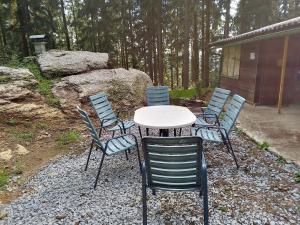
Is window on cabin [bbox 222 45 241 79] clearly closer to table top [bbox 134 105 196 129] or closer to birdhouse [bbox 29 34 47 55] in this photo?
table top [bbox 134 105 196 129]

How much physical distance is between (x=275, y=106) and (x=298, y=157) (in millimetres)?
3969

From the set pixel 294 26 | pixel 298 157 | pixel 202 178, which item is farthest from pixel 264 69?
pixel 202 178

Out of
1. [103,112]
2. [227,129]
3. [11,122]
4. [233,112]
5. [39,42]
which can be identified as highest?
[39,42]

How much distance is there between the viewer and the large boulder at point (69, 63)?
6.72m

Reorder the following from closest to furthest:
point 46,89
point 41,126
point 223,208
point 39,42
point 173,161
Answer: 1. point 173,161
2. point 223,208
3. point 41,126
4. point 46,89
5. point 39,42

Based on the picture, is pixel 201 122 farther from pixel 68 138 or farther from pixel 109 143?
pixel 68 138

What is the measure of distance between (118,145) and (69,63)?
4.49 metres

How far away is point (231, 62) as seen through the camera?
9367mm

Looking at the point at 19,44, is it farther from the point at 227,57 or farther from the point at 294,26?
the point at 294,26

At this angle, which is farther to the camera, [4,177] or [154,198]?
[4,177]

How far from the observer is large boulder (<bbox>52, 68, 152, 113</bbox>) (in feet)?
19.4

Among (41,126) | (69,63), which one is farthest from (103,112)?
(69,63)

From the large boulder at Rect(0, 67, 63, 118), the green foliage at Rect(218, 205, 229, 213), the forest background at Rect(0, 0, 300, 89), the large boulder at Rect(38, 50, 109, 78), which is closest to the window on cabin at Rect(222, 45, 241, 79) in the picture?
the forest background at Rect(0, 0, 300, 89)

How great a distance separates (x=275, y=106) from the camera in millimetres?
7246
